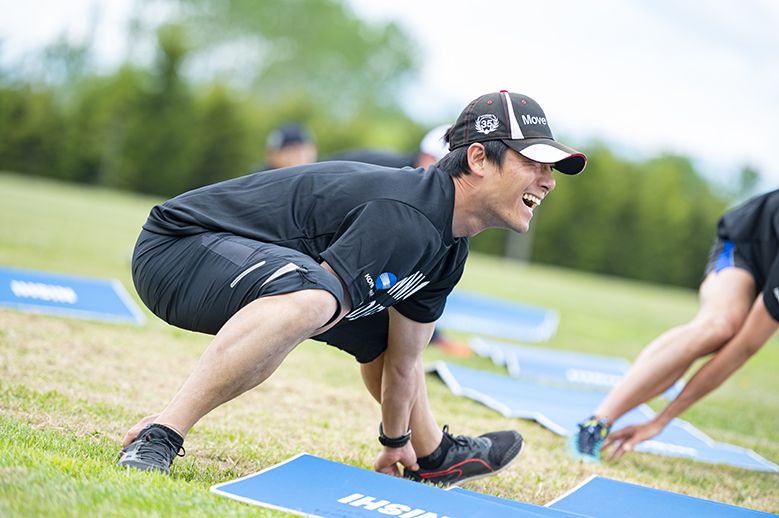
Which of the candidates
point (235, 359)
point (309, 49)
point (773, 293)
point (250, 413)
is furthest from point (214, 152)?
point (235, 359)

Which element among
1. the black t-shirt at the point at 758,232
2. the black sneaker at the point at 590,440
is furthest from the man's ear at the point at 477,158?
the black t-shirt at the point at 758,232

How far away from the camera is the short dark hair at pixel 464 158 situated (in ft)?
7.38

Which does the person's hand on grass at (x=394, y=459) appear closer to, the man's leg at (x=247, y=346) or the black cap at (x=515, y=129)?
the man's leg at (x=247, y=346)

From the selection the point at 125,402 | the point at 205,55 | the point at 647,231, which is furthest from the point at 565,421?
the point at 205,55

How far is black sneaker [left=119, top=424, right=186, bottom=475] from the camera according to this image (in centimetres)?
194

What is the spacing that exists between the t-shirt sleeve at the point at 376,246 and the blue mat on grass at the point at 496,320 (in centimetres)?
512

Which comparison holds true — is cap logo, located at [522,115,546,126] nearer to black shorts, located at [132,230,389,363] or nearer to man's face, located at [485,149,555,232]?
man's face, located at [485,149,555,232]

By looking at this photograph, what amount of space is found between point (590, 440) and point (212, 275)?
1986 millimetres

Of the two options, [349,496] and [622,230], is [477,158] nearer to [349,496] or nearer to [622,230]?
[349,496]

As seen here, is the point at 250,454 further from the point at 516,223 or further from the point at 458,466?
the point at 516,223

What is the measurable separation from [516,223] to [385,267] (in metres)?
0.52

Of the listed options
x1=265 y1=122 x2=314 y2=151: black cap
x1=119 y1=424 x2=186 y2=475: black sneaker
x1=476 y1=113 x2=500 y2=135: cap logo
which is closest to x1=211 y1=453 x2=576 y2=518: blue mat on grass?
x1=119 y1=424 x2=186 y2=475: black sneaker

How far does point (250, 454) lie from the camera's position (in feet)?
8.33

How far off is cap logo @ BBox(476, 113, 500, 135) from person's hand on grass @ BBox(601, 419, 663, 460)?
5.76 ft
